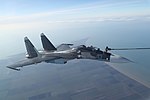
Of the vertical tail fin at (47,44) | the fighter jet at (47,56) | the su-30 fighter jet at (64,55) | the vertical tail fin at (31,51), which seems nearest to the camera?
the su-30 fighter jet at (64,55)

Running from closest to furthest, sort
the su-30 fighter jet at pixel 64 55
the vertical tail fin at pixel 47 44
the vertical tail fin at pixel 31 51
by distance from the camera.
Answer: the su-30 fighter jet at pixel 64 55 < the vertical tail fin at pixel 31 51 < the vertical tail fin at pixel 47 44

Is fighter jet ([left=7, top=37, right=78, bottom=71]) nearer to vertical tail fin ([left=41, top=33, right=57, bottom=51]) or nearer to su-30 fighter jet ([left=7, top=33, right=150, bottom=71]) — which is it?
su-30 fighter jet ([left=7, top=33, right=150, bottom=71])

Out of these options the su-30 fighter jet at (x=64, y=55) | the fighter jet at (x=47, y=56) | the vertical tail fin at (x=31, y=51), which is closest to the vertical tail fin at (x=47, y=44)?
the su-30 fighter jet at (x=64, y=55)

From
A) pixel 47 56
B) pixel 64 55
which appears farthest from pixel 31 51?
pixel 64 55

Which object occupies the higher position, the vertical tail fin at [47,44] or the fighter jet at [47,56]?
the vertical tail fin at [47,44]

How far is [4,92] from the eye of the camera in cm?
3256

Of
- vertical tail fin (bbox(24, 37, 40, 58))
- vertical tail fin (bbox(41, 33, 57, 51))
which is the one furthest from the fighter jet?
vertical tail fin (bbox(41, 33, 57, 51))

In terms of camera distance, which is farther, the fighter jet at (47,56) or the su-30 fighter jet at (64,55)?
the fighter jet at (47,56)

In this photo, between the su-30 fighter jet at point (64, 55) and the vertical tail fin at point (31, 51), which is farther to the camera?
the vertical tail fin at point (31, 51)

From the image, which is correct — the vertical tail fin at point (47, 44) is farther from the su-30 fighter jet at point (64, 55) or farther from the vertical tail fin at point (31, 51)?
the vertical tail fin at point (31, 51)

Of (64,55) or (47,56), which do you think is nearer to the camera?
(64,55)

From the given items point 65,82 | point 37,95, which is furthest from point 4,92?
point 65,82

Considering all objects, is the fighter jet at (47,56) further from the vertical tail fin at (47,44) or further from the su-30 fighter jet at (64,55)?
the vertical tail fin at (47,44)

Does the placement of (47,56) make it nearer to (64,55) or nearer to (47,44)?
(64,55)
